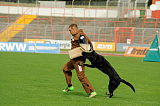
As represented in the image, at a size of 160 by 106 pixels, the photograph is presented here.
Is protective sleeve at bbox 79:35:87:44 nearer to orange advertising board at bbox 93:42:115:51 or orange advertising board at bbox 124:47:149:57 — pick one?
orange advertising board at bbox 124:47:149:57

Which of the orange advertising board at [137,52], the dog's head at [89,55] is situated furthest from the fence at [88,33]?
the dog's head at [89,55]

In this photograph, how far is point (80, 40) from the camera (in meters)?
11.2

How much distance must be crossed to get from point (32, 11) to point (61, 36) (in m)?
13.3

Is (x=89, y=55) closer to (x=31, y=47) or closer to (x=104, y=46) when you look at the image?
(x=31, y=47)

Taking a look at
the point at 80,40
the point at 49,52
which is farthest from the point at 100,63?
the point at 49,52

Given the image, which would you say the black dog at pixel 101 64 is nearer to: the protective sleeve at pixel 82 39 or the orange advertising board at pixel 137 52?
the protective sleeve at pixel 82 39

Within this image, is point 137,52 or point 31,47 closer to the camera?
point 137,52

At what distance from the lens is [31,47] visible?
38.5 meters

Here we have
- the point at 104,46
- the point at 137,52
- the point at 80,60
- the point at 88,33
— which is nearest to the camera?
the point at 80,60

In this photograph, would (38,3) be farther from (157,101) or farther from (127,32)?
(157,101)

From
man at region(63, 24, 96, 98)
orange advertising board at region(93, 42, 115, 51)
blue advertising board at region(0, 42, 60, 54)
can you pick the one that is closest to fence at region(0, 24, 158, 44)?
orange advertising board at region(93, 42, 115, 51)

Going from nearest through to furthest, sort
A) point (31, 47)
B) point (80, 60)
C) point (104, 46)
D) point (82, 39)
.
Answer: point (82, 39)
point (80, 60)
point (31, 47)
point (104, 46)

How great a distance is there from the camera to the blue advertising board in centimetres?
3828

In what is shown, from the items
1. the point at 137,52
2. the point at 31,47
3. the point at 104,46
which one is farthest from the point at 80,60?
the point at 104,46
